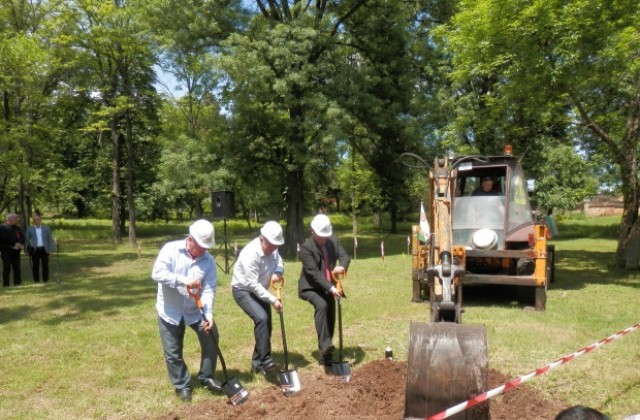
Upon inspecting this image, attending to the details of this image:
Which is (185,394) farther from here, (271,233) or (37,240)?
(37,240)

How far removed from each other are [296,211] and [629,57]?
12.1 meters

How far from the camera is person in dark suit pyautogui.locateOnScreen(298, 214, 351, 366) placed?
19.8 feet

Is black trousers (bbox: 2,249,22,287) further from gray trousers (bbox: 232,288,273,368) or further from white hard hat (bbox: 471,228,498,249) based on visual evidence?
white hard hat (bbox: 471,228,498,249)

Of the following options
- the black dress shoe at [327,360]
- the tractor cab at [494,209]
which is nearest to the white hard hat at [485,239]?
the tractor cab at [494,209]

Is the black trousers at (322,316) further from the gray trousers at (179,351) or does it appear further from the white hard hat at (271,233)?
the gray trousers at (179,351)

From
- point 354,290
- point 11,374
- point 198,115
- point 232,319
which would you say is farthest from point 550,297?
point 198,115

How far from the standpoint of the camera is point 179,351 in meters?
5.42

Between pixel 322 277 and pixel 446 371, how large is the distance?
6.76 ft

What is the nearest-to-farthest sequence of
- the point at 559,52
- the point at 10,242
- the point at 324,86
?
1. the point at 559,52
2. the point at 10,242
3. the point at 324,86

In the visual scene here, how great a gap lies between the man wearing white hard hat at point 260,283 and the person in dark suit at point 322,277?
370 millimetres

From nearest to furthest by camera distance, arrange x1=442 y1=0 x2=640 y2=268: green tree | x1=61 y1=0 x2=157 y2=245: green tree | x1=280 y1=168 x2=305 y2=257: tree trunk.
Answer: x1=442 y1=0 x2=640 y2=268: green tree → x1=280 y1=168 x2=305 y2=257: tree trunk → x1=61 y1=0 x2=157 y2=245: green tree

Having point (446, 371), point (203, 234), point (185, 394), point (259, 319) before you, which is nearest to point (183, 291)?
point (203, 234)

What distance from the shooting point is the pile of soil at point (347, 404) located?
488 cm

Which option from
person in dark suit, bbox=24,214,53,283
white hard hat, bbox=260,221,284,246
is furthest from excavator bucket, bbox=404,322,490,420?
person in dark suit, bbox=24,214,53,283
